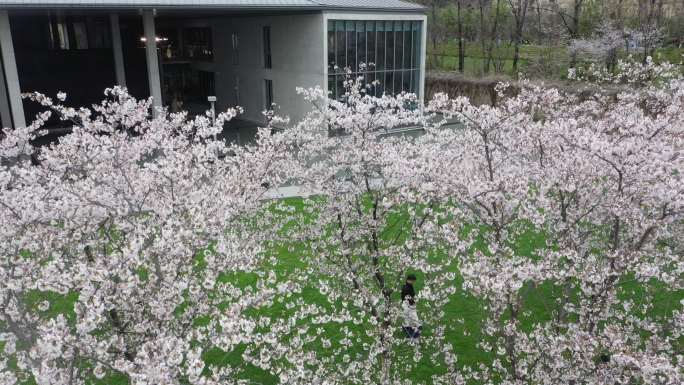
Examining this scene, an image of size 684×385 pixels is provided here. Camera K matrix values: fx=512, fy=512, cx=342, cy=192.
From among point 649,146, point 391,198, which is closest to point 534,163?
point 649,146

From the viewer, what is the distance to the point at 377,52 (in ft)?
96.9

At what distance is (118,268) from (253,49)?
1168 inches

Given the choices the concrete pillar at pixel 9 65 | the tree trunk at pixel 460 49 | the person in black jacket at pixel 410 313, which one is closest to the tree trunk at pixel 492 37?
the tree trunk at pixel 460 49

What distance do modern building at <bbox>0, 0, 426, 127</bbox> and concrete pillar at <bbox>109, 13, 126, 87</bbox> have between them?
0.18ft

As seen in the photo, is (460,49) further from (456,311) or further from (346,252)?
(346,252)

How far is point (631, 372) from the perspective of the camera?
602 centimetres

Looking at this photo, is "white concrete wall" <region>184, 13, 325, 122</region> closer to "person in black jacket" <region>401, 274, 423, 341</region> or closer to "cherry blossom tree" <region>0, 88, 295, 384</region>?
"cherry blossom tree" <region>0, 88, 295, 384</region>

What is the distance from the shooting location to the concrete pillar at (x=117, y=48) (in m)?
27.7

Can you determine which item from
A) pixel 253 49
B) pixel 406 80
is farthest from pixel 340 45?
pixel 253 49

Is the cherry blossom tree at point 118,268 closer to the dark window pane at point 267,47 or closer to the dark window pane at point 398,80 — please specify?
the dark window pane at point 398,80

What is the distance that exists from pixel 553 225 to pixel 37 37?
2993 cm

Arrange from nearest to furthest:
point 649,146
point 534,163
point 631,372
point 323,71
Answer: point 631,372 < point 649,146 < point 534,163 < point 323,71

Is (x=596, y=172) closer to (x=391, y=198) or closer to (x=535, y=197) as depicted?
(x=535, y=197)

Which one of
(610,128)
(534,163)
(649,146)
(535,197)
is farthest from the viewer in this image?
(610,128)
